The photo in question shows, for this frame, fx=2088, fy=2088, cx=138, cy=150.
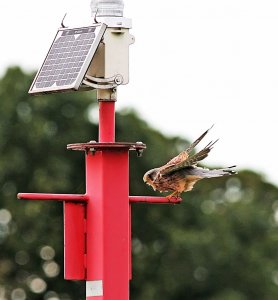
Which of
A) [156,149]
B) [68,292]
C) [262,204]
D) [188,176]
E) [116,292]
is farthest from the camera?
[262,204]

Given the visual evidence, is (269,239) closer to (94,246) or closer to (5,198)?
(5,198)

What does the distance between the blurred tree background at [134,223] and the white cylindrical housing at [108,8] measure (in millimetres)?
34647

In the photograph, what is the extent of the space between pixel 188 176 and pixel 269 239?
140 feet

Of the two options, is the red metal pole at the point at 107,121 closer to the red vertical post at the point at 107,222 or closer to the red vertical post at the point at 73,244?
the red vertical post at the point at 107,222

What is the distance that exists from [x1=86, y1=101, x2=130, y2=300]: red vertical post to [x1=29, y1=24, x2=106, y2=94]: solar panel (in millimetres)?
366

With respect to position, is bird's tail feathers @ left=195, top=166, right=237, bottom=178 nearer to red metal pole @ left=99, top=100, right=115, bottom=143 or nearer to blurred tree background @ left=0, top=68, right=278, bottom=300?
red metal pole @ left=99, top=100, right=115, bottom=143

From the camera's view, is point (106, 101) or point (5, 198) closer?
point (106, 101)

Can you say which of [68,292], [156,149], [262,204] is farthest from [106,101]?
[262,204]

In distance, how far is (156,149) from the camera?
56.7 metres

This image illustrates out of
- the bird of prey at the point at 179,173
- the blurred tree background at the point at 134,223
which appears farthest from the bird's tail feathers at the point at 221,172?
the blurred tree background at the point at 134,223

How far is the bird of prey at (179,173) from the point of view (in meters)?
17.0

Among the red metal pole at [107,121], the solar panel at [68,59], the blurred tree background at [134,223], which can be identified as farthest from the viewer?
the blurred tree background at [134,223]

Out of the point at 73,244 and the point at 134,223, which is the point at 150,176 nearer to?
the point at 73,244

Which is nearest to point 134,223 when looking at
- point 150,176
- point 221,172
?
point 150,176
